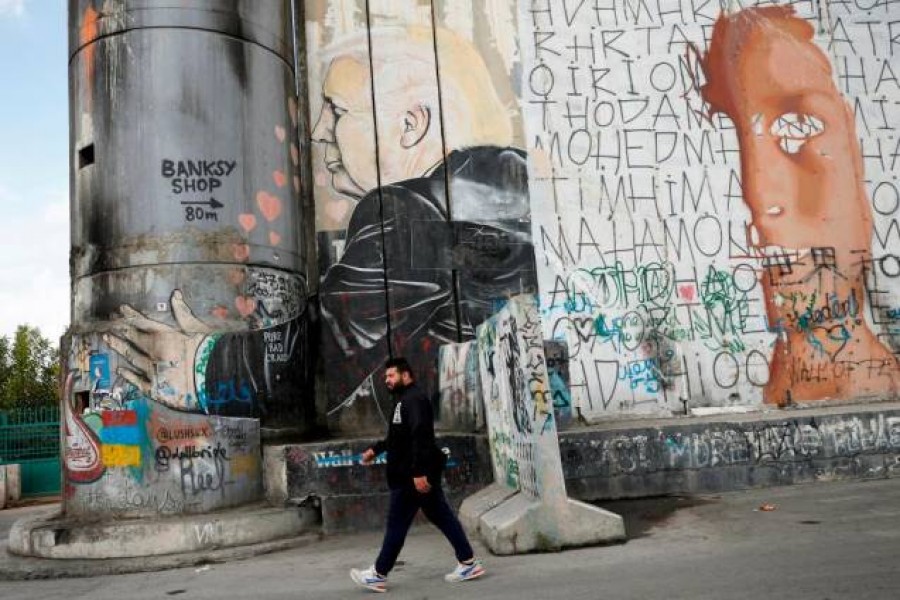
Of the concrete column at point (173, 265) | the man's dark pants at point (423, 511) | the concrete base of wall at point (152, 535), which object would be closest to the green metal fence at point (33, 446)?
the concrete column at point (173, 265)

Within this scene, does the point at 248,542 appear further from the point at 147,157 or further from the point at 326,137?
the point at 326,137

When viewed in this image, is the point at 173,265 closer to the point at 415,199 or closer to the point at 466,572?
the point at 415,199

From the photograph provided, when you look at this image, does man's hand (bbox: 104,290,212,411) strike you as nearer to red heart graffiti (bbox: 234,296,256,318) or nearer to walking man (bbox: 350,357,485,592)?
red heart graffiti (bbox: 234,296,256,318)

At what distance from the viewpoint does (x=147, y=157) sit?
31.1 ft

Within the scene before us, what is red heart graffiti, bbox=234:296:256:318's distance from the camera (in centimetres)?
977

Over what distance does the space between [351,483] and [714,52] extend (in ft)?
31.4

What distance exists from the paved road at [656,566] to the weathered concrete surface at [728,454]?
1001mm

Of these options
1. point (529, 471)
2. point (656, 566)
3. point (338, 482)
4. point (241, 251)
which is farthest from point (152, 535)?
point (656, 566)

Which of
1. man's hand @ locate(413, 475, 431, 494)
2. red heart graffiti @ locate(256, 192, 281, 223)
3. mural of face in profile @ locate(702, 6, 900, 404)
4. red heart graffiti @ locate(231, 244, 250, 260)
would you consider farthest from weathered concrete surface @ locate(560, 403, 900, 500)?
red heart graffiti @ locate(256, 192, 281, 223)

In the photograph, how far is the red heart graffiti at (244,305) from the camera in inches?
385

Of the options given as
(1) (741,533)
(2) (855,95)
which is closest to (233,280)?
(1) (741,533)

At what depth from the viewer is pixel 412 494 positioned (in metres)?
6.04

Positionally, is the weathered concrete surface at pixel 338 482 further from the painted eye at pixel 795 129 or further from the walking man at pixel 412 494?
the painted eye at pixel 795 129

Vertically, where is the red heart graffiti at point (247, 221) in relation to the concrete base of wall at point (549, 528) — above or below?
above
